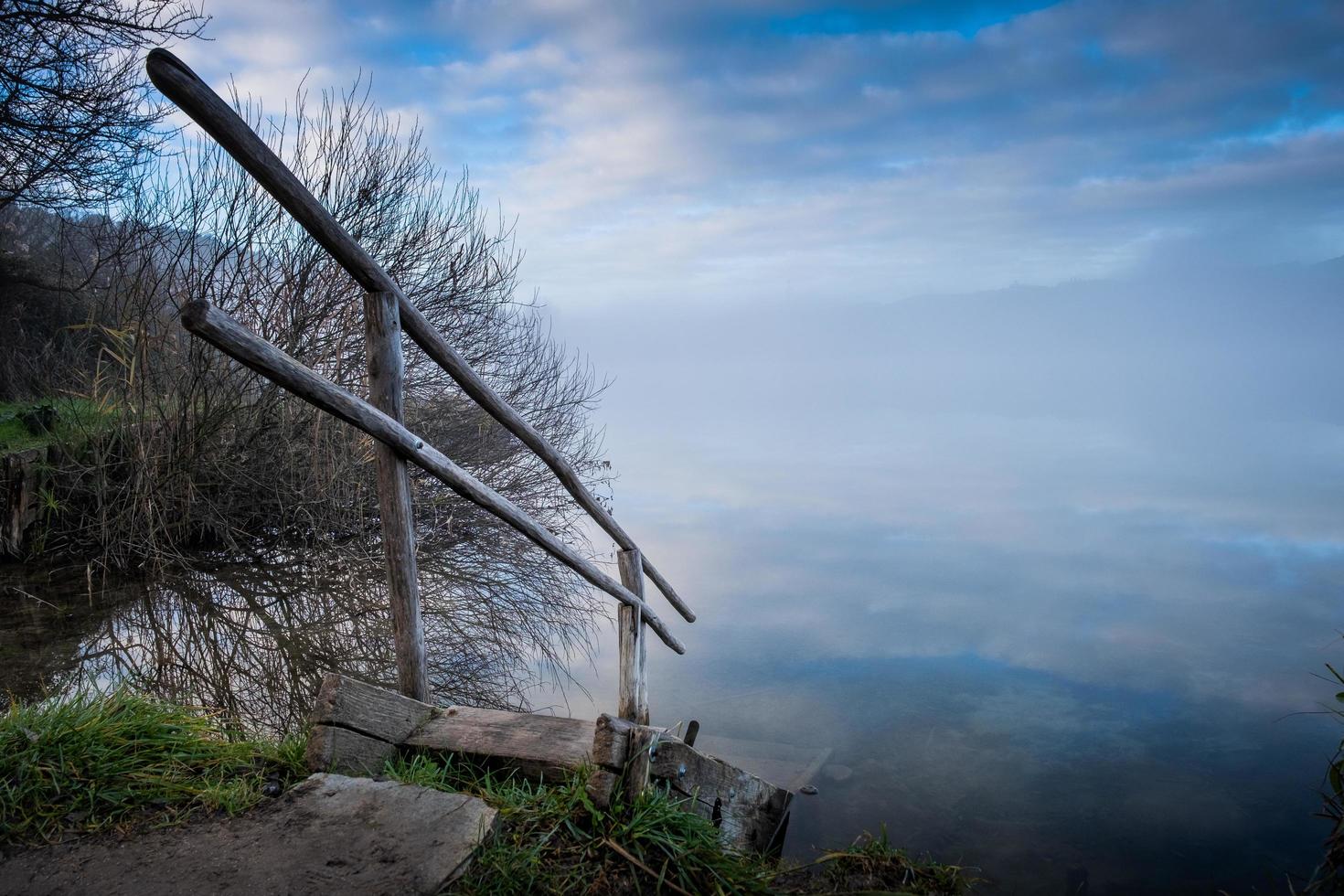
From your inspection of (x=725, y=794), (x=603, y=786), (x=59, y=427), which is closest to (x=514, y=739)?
(x=603, y=786)

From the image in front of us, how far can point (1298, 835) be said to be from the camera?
6.42 meters

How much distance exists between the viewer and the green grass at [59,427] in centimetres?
863

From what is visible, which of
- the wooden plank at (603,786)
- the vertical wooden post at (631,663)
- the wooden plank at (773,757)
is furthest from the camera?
the wooden plank at (773,757)

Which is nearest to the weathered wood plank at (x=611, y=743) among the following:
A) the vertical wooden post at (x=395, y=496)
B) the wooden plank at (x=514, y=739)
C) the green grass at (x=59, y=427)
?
the wooden plank at (x=514, y=739)

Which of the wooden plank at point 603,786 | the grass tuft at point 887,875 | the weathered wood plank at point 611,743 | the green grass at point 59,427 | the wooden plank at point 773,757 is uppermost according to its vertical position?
the green grass at point 59,427

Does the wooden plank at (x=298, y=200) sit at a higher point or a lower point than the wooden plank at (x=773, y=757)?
higher

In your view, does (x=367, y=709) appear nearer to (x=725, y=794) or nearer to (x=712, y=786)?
(x=712, y=786)

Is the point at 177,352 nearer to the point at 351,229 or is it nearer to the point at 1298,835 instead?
the point at 351,229

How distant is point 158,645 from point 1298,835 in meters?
8.44

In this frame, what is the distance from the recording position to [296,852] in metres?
2.34

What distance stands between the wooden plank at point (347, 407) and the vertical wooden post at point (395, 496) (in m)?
0.09

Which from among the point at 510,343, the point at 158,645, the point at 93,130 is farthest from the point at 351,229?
the point at 158,645

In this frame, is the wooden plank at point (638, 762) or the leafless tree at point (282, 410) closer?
the wooden plank at point (638, 762)

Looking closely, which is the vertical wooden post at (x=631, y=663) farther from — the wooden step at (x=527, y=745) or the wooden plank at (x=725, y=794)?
the wooden step at (x=527, y=745)
